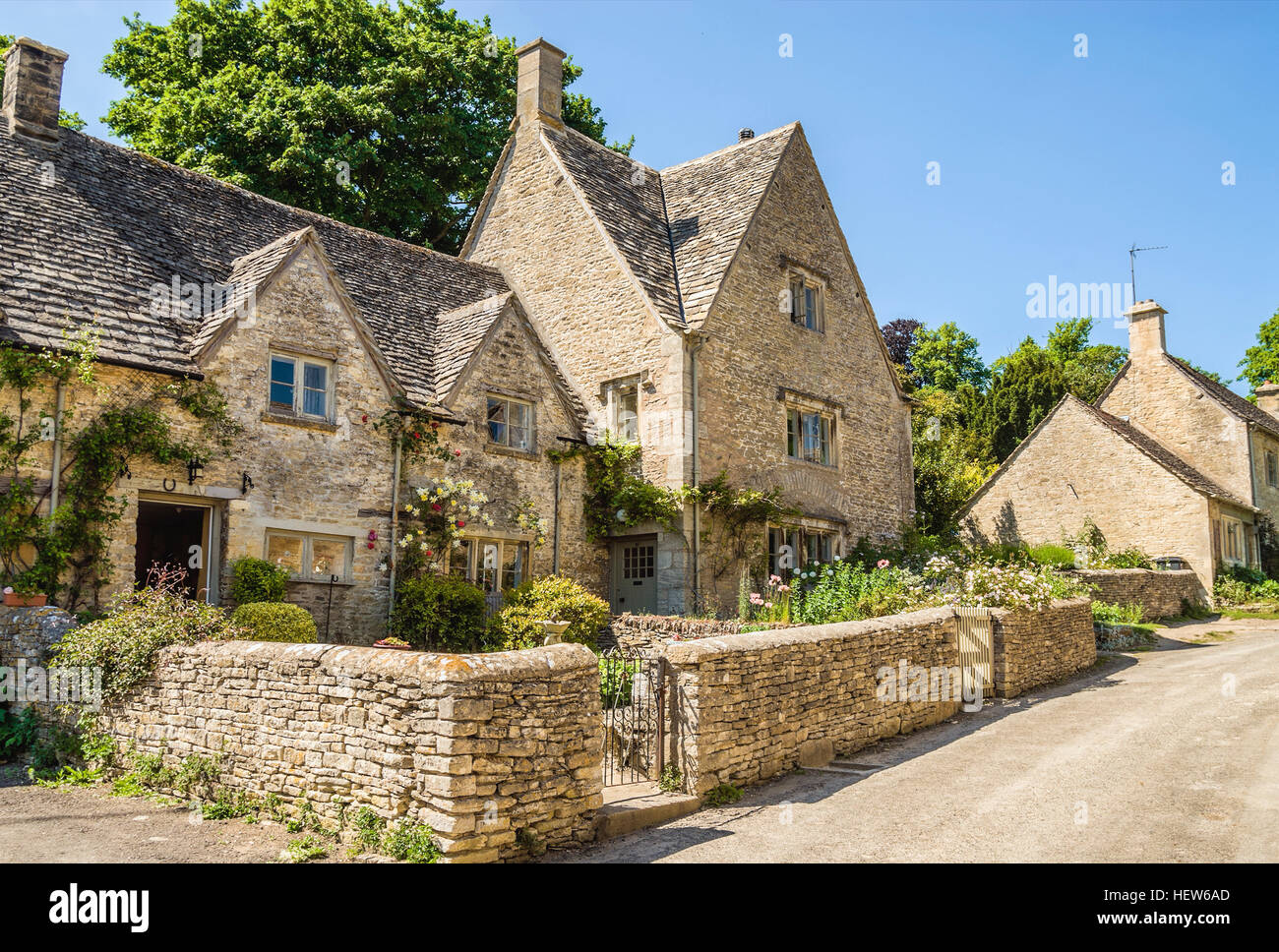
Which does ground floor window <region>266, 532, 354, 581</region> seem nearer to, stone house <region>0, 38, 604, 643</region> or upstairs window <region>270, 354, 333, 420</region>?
stone house <region>0, 38, 604, 643</region>

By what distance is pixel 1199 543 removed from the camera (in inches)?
1145

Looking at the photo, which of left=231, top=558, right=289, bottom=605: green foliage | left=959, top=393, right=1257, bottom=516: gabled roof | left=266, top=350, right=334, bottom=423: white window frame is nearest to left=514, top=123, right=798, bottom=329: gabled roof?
left=266, top=350, right=334, bottom=423: white window frame

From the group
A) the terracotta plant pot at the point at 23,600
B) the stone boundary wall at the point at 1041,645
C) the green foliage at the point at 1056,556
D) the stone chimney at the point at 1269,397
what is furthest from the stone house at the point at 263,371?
the stone chimney at the point at 1269,397

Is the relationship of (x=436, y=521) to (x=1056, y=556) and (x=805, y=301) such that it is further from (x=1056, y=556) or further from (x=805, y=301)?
(x=1056, y=556)

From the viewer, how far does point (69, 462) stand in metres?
12.3

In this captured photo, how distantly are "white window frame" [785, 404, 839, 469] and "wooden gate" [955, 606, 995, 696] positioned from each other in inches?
262

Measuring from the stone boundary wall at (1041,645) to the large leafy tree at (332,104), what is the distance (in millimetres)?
21282

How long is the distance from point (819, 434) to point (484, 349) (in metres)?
8.63

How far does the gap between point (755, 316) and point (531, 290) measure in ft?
17.0

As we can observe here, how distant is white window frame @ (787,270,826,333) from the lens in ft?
72.7
